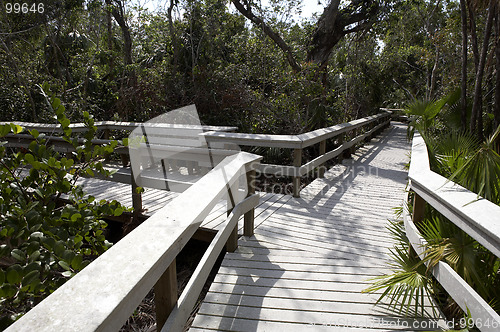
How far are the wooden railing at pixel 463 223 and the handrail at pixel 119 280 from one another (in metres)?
1.31

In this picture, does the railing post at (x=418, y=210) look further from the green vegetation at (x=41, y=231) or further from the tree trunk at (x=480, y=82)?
the tree trunk at (x=480, y=82)

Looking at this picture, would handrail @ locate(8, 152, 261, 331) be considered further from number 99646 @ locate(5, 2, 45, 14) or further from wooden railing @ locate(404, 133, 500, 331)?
number 99646 @ locate(5, 2, 45, 14)

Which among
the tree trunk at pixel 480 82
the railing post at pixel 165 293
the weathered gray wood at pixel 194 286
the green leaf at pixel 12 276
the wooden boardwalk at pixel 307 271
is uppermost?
the tree trunk at pixel 480 82

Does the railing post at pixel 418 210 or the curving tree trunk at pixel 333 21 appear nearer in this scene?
the railing post at pixel 418 210

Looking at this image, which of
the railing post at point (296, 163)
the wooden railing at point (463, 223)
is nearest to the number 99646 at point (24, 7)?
the railing post at point (296, 163)

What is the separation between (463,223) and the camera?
1.69 metres

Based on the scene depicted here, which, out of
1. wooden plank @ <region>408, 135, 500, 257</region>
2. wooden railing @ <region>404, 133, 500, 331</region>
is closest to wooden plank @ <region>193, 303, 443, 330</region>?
wooden railing @ <region>404, 133, 500, 331</region>

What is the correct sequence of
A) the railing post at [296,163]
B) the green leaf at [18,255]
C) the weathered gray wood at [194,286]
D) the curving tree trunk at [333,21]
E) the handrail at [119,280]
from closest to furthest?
the handrail at [119,280], the green leaf at [18,255], the weathered gray wood at [194,286], the railing post at [296,163], the curving tree trunk at [333,21]

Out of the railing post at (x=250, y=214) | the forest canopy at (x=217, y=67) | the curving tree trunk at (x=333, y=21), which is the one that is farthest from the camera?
the curving tree trunk at (x=333, y=21)

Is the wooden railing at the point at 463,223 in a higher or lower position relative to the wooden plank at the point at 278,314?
higher

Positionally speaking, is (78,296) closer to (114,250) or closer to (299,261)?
(114,250)

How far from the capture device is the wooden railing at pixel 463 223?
4.78ft

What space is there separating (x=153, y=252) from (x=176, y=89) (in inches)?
327

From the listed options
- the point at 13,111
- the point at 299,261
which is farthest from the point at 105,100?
the point at 299,261
